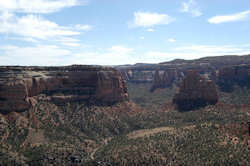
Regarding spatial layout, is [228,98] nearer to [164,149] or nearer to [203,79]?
[203,79]

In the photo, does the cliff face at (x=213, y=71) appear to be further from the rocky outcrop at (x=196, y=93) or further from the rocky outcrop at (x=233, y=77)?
the rocky outcrop at (x=196, y=93)

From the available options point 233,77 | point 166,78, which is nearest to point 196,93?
point 233,77

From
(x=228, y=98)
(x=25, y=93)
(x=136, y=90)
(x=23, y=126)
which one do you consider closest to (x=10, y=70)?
(x=25, y=93)

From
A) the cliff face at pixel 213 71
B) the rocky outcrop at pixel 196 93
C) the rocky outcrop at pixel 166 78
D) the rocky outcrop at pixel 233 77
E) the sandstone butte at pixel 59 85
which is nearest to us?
the sandstone butte at pixel 59 85

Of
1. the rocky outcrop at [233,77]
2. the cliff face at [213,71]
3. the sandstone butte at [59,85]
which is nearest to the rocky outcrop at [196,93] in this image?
the sandstone butte at [59,85]

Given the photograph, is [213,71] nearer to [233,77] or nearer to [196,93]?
[233,77]

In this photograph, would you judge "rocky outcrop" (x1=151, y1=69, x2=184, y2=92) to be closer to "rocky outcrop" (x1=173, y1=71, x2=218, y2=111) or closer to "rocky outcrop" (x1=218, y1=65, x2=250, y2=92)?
"rocky outcrop" (x1=218, y1=65, x2=250, y2=92)
